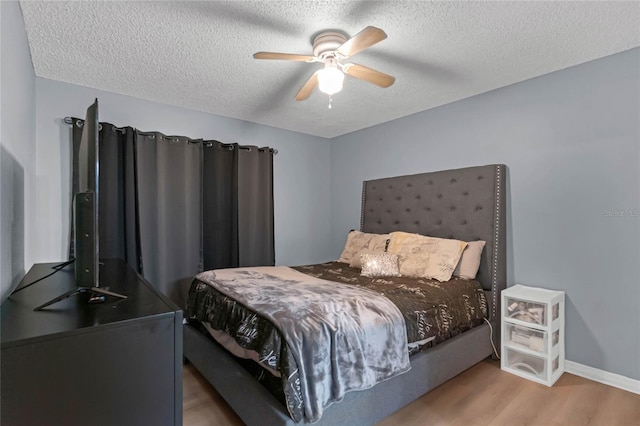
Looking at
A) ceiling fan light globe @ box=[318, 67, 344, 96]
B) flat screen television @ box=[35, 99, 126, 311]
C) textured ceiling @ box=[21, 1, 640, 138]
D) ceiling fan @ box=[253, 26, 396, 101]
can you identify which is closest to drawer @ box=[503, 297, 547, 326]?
textured ceiling @ box=[21, 1, 640, 138]

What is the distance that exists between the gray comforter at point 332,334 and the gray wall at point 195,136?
5.94 feet

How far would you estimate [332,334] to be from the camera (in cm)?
153

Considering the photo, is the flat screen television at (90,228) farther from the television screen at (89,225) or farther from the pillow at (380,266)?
the pillow at (380,266)

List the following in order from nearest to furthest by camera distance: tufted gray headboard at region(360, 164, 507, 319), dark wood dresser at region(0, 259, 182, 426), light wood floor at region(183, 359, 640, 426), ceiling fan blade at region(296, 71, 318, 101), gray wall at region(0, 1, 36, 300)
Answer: dark wood dresser at region(0, 259, 182, 426) < gray wall at region(0, 1, 36, 300) < light wood floor at region(183, 359, 640, 426) < ceiling fan blade at region(296, 71, 318, 101) < tufted gray headboard at region(360, 164, 507, 319)

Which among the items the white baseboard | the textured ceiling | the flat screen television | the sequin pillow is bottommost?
the white baseboard

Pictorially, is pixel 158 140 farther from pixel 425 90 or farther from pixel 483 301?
pixel 483 301

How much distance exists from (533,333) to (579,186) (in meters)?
1.20

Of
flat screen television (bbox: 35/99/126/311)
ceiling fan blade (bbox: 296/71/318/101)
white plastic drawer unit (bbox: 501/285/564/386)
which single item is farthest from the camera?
white plastic drawer unit (bbox: 501/285/564/386)

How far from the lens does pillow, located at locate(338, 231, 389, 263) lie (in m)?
3.23

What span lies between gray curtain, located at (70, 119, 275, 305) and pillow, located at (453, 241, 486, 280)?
7.04 feet

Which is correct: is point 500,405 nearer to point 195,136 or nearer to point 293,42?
point 293,42

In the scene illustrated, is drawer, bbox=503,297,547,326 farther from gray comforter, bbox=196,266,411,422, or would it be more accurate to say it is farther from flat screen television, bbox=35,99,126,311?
flat screen television, bbox=35,99,126,311

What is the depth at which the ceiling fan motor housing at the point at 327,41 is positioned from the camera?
193 centimetres

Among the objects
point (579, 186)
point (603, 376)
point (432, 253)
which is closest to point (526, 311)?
point (603, 376)
